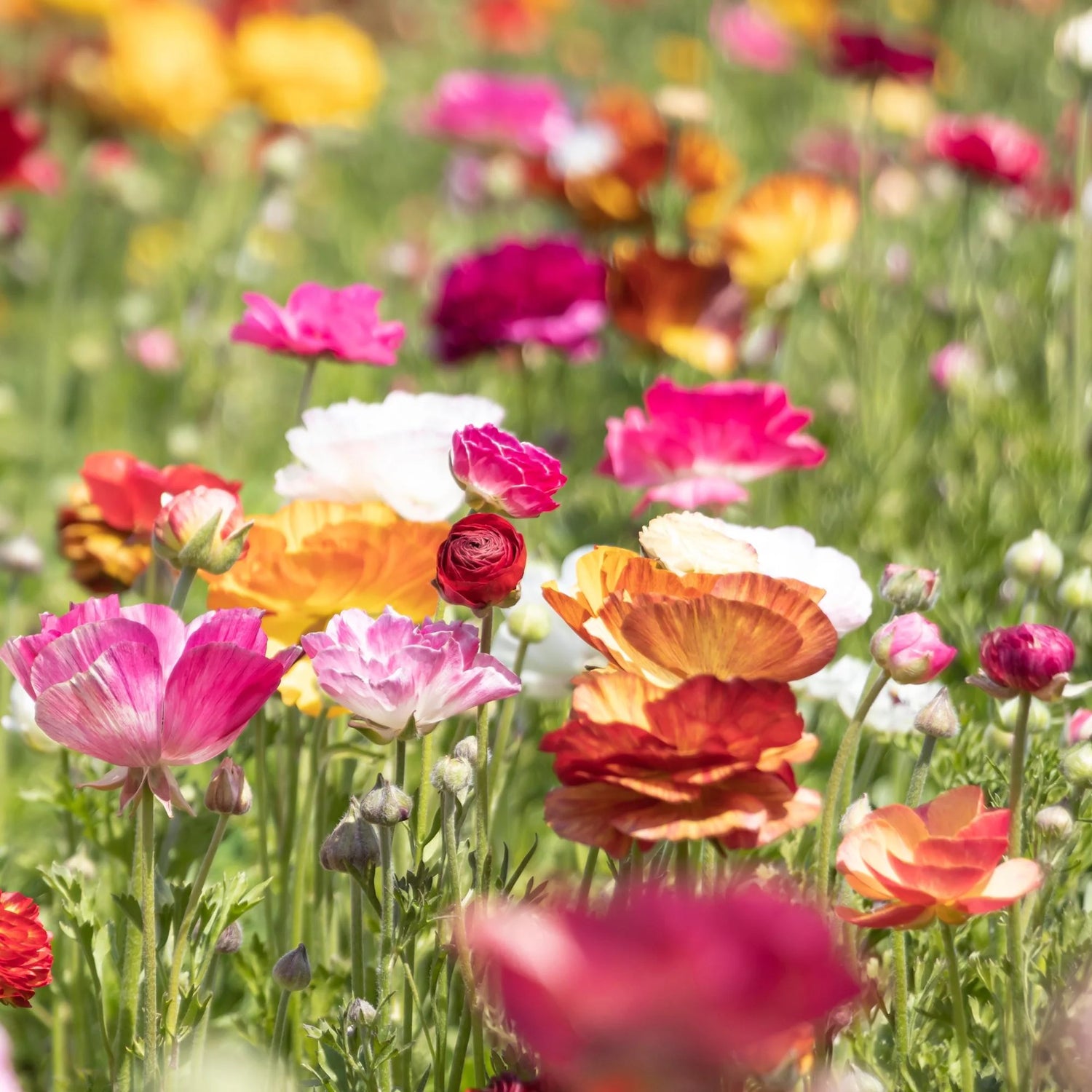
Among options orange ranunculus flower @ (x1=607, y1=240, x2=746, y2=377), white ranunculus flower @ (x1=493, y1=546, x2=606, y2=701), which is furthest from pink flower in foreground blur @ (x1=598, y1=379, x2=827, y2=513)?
orange ranunculus flower @ (x1=607, y1=240, x2=746, y2=377)

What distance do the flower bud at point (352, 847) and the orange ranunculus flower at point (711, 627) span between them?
159mm

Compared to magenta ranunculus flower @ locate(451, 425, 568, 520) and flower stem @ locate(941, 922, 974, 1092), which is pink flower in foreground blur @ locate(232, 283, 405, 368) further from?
flower stem @ locate(941, 922, 974, 1092)

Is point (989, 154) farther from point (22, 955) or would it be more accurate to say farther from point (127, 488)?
point (22, 955)

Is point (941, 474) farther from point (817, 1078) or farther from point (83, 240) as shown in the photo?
point (83, 240)

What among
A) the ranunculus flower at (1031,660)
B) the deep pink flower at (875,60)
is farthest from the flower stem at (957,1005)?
the deep pink flower at (875,60)

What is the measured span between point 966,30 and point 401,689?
3.71m

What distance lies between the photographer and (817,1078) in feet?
2.02

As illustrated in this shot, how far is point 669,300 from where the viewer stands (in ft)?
5.40

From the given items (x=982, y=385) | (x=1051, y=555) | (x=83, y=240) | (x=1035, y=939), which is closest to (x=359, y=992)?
(x=1035, y=939)

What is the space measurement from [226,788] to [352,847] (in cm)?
7

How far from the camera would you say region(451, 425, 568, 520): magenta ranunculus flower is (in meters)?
0.77

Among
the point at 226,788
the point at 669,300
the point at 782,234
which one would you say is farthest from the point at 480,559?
the point at 782,234

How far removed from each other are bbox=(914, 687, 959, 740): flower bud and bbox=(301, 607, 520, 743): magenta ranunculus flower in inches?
8.5

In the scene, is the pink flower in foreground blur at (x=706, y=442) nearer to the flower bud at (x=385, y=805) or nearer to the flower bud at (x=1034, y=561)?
the flower bud at (x=1034, y=561)
